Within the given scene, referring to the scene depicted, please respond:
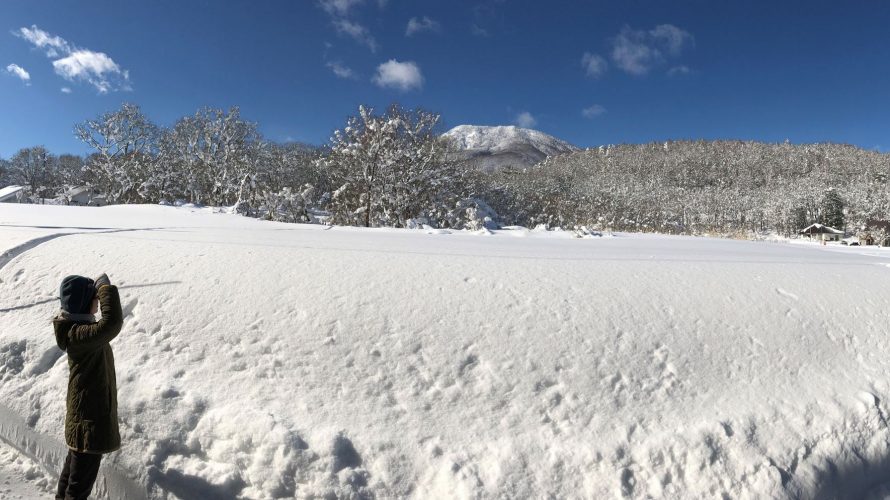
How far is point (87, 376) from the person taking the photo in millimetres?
2707

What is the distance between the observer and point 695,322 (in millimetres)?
3764

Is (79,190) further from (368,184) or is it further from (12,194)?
(368,184)

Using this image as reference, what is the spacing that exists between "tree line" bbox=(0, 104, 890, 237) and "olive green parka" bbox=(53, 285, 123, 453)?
12097 millimetres

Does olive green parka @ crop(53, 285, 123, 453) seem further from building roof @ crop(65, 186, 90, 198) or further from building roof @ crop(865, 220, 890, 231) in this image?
building roof @ crop(865, 220, 890, 231)

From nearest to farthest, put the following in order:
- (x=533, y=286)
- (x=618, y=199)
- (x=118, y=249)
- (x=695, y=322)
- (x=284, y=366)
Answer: (x=284, y=366)
(x=695, y=322)
(x=533, y=286)
(x=118, y=249)
(x=618, y=199)

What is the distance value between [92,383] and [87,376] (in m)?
0.05

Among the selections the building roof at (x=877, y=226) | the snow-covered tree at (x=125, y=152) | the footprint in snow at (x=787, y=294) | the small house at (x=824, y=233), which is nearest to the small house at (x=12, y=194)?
the snow-covered tree at (x=125, y=152)

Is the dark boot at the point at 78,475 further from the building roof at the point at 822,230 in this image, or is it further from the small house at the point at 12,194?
the building roof at the point at 822,230

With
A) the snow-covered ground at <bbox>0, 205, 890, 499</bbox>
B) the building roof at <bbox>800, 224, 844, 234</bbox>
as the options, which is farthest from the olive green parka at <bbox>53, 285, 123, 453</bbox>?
the building roof at <bbox>800, 224, 844, 234</bbox>

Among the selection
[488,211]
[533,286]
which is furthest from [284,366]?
[488,211]

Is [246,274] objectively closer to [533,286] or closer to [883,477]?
[533,286]

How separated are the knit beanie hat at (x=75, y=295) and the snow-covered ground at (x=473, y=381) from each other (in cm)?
98

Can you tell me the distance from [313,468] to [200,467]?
795mm

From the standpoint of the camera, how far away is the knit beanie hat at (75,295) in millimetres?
2584
